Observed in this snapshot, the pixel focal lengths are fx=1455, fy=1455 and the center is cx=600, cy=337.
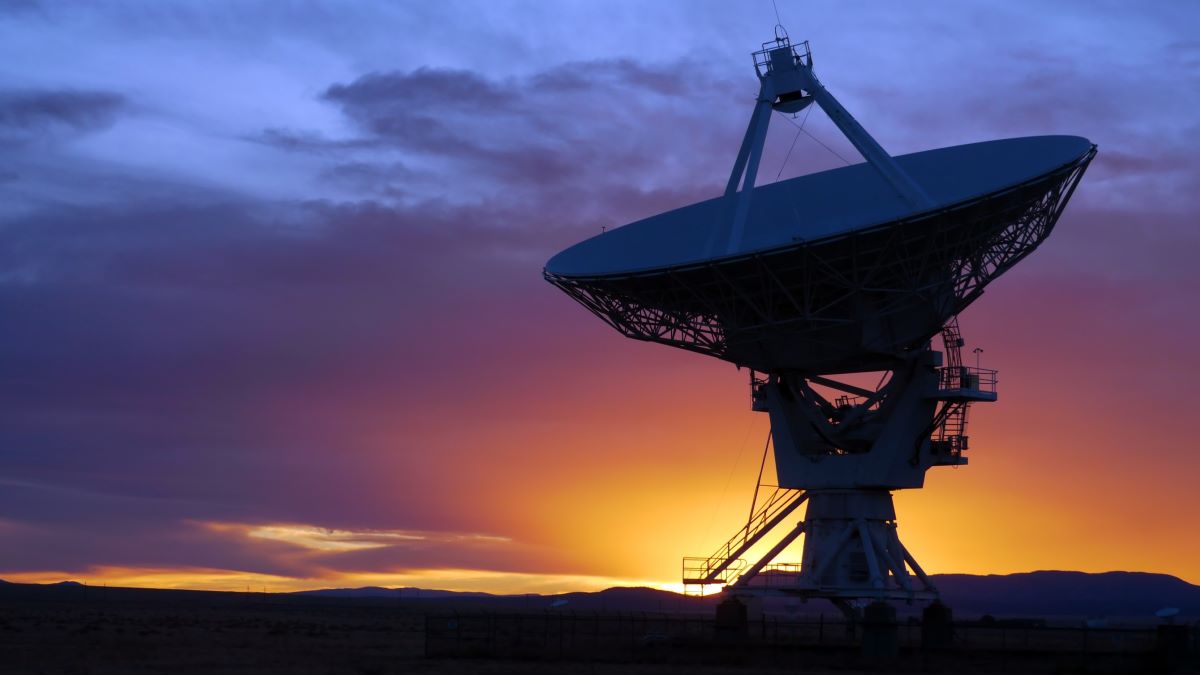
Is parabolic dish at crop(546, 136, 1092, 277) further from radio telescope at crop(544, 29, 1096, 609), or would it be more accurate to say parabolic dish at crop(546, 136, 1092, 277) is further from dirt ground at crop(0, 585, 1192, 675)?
dirt ground at crop(0, 585, 1192, 675)

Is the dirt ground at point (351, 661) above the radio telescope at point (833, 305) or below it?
below

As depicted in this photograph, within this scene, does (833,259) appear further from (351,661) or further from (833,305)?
(351,661)

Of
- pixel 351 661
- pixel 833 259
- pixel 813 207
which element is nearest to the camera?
pixel 833 259

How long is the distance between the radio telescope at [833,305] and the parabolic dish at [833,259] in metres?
0.06

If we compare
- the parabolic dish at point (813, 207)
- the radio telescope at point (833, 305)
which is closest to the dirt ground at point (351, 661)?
the radio telescope at point (833, 305)

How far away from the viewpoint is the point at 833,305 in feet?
124

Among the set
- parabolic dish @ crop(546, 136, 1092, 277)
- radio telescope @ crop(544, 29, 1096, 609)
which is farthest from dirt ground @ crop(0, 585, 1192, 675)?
parabolic dish @ crop(546, 136, 1092, 277)

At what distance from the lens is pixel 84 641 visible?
160 feet

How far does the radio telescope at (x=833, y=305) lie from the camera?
37.2 m

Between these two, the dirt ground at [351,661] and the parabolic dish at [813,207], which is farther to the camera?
the parabolic dish at [813,207]

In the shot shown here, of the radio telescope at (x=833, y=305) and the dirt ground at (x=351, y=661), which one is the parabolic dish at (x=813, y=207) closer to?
the radio telescope at (x=833, y=305)

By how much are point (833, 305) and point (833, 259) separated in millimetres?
2380

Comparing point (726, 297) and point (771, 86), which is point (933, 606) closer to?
point (726, 297)

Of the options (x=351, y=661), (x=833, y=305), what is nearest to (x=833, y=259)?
(x=833, y=305)
